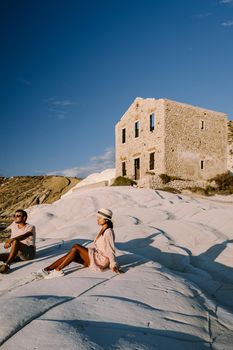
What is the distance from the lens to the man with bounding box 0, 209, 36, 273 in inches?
243

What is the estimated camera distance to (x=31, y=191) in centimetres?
4044

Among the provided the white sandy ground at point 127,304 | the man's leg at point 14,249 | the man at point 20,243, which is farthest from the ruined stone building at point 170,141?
the man's leg at point 14,249

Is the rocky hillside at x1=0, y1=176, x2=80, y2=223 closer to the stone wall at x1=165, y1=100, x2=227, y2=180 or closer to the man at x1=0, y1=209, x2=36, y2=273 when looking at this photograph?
the stone wall at x1=165, y1=100, x2=227, y2=180

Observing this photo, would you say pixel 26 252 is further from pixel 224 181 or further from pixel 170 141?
pixel 224 181

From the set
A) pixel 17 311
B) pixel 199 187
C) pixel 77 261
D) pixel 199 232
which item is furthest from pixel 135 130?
pixel 17 311

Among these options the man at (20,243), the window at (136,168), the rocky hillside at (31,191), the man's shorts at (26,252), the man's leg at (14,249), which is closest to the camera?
the man's leg at (14,249)

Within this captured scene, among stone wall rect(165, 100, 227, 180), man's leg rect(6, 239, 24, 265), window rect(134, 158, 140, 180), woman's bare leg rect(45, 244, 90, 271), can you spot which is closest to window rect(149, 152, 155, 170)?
stone wall rect(165, 100, 227, 180)

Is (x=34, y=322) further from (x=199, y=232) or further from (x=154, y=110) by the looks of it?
(x=154, y=110)

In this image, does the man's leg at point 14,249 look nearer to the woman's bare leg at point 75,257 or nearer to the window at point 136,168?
the woman's bare leg at point 75,257

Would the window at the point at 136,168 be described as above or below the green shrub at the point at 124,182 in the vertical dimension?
above

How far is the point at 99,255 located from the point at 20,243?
5.48 ft

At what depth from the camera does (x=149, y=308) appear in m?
4.05

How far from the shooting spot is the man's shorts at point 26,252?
6375 millimetres

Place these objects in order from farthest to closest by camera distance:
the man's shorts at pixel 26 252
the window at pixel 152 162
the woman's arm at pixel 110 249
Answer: the window at pixel 152 162 → the man's shorts at pixel 26 252 → the woman's arm at pixel 110 249
